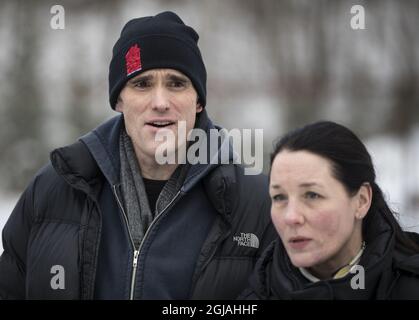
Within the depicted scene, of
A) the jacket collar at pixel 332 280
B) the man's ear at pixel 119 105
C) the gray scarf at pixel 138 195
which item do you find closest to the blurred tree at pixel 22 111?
the man's ear at pixel 119 105

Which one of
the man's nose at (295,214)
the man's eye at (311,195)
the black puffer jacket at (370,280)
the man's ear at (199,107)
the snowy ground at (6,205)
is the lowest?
the snowy ground at (6,205)

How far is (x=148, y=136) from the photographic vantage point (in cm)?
265

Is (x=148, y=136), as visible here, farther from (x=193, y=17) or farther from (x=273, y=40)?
(x=193, y=17)

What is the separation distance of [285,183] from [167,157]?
57 centimetres

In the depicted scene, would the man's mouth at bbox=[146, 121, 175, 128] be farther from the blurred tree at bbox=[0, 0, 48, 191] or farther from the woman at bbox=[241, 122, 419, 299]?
the blurred tree at bbox=[0, 0, 48, 191]

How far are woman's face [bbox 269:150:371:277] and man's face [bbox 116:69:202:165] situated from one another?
50cm

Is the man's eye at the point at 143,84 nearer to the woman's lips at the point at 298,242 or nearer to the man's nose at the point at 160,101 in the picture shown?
the man's nose at the point at 160,101

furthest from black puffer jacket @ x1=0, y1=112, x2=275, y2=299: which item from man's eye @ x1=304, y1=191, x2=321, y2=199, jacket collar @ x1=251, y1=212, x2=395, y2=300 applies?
man's eye @ x1=304, y1=191, x2=321, y2=199

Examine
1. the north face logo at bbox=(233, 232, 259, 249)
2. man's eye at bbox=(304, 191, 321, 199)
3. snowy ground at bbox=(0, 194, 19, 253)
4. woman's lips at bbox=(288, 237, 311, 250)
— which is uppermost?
man's eye at bbox=(304, 191, 321, 199)

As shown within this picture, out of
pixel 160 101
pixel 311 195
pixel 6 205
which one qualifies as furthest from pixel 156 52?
pixel 6 205

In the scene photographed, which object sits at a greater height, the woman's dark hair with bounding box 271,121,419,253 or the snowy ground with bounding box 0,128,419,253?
the woman's dark hair with bounding box 271,121,419,253

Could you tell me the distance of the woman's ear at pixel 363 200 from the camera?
93.2 inches

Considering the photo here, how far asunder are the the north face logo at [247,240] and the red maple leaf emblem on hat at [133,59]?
0.74 meters

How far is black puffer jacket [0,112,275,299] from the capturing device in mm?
2539
